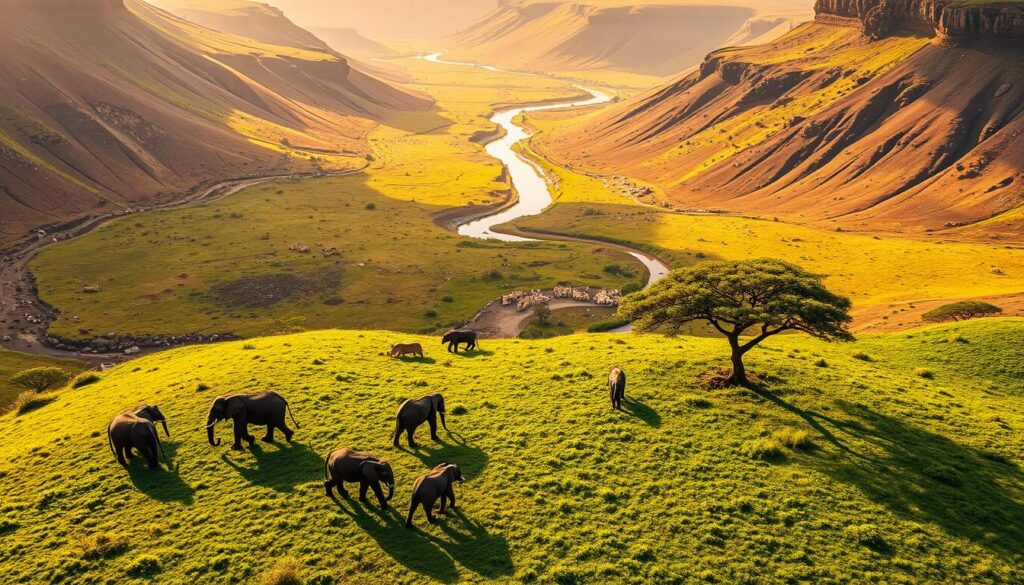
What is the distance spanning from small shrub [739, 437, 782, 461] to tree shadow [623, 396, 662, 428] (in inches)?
180

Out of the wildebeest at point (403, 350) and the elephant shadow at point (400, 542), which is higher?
the wildebeest at point (403, 350)

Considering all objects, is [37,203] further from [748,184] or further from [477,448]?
[748,184]

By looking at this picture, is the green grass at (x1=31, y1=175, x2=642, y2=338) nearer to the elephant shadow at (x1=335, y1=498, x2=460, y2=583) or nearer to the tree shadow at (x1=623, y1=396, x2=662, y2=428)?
the tree shadow at (x1=623, y1=396, x2=662, y2=428)

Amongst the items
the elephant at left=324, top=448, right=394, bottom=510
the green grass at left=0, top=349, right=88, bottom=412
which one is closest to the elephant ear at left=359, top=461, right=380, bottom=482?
the elephant at left=324, top=448, right=394, bottom=510

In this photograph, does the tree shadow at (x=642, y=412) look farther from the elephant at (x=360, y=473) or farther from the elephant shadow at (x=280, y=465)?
A: the elephant shadow at (x=280, y=465)

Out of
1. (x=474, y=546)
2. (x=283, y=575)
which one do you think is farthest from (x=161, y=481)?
(x=474, y=546)

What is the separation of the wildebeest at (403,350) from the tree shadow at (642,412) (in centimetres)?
1747

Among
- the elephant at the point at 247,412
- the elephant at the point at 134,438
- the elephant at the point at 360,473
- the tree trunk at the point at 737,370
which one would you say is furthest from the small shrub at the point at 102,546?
the tree trunk at the point at 737,370

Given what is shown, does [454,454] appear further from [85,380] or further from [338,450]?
[85,380]

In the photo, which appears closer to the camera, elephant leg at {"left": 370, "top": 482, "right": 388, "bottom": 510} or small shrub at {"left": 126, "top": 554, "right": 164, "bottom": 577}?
small shrub at {"left": 126, "top": 554, "right": 164, "bottom": 577}

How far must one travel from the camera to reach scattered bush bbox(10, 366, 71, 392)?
2142 inches

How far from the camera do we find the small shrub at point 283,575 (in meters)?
20.6

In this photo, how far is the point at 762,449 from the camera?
2883cm

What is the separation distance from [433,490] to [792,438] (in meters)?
18.5
